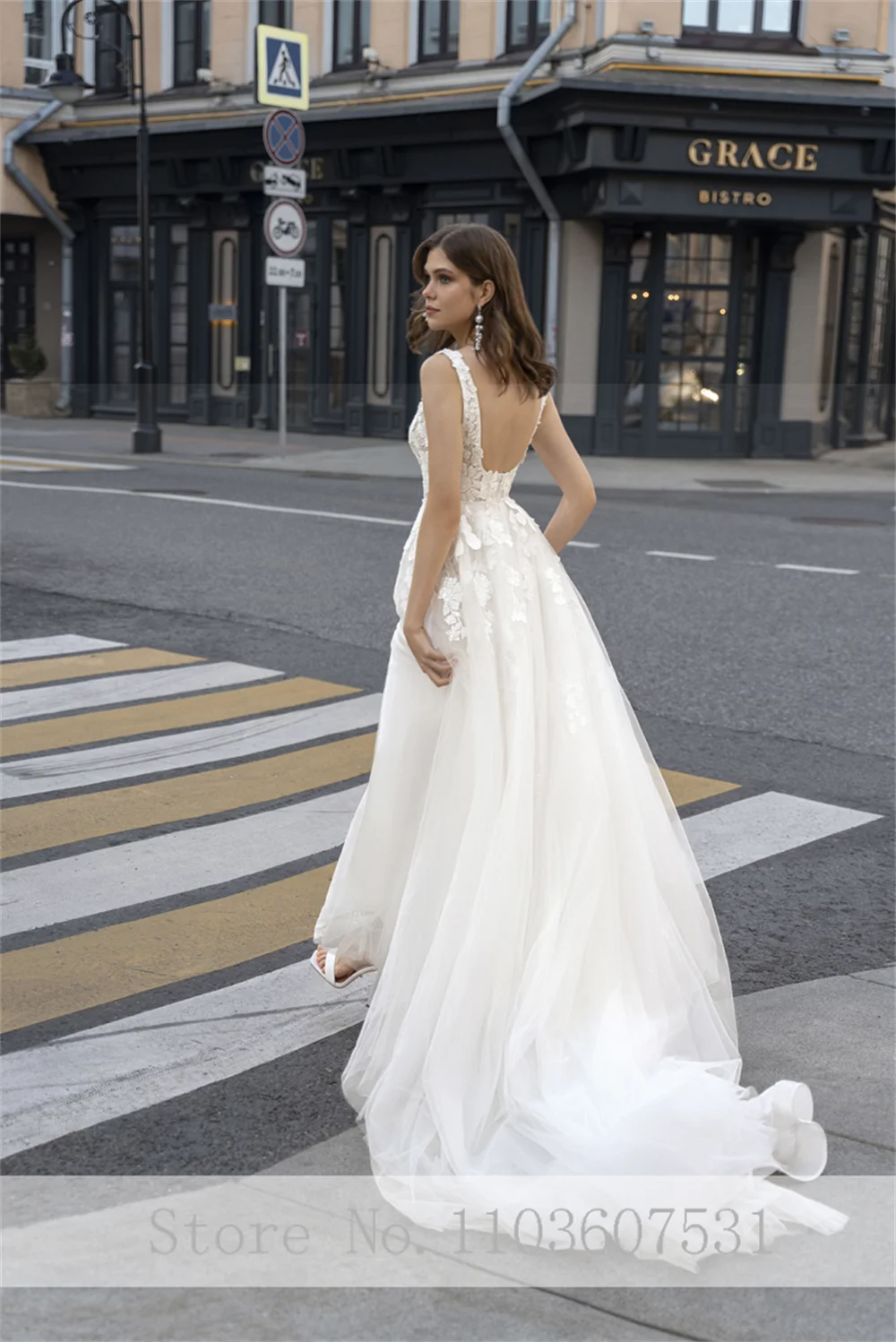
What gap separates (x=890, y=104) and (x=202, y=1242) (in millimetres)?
21616

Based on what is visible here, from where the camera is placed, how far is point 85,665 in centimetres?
790

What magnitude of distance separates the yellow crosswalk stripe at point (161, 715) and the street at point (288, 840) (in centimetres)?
3

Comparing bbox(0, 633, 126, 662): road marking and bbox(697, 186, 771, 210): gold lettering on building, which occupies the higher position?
bbox(697, 186, 771, 210): gold lettering on building

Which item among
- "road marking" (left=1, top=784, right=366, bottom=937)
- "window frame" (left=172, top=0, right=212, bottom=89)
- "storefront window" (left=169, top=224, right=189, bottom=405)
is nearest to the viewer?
"road marking" (left=1, top=784, right=366, bottom=937)

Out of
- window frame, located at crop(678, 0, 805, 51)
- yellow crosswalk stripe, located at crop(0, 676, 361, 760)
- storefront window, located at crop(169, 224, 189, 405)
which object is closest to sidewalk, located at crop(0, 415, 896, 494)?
storefront window, located at crop(169, 224, 189, 405)

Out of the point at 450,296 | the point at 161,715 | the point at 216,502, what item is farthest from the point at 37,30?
the point at 450,296

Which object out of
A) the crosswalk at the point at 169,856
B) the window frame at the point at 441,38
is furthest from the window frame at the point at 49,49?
the crosswalk at the point at 169,856

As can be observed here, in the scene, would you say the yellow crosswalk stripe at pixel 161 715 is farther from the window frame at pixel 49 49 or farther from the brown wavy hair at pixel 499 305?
the window frame at pixel 49 49

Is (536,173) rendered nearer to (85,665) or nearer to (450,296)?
(85,665)

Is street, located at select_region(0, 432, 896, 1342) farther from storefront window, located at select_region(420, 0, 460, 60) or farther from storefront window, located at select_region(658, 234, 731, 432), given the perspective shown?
storefront window, located at select_region(420, 0, 460, 60)

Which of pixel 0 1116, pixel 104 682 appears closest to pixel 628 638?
pixel 104 682

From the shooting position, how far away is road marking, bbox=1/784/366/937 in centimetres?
459

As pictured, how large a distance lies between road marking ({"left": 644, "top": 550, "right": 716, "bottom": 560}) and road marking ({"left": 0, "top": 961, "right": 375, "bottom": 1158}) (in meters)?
8.58

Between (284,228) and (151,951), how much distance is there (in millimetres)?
16936
